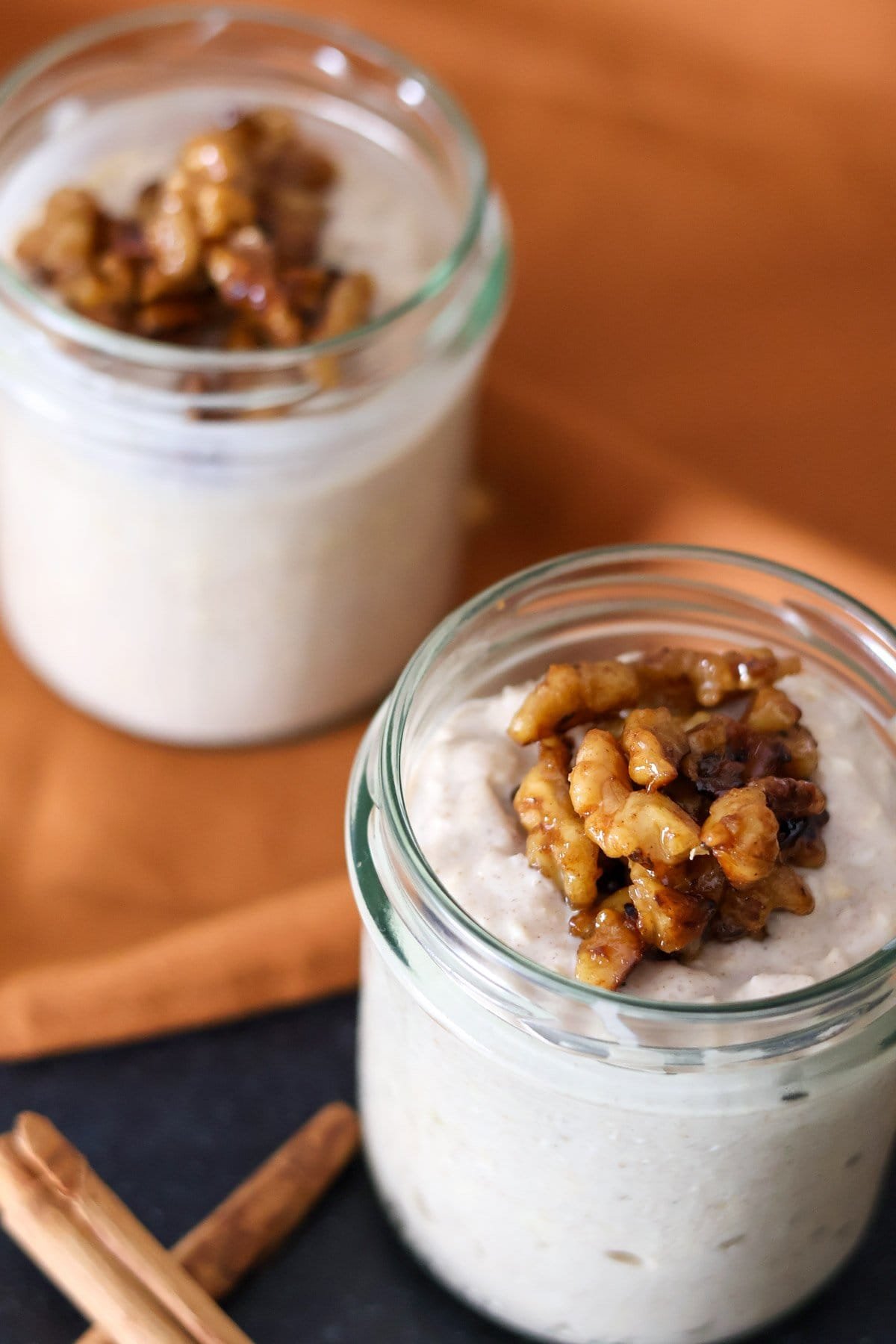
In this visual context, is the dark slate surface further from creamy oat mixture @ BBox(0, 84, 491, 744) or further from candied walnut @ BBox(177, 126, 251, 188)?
candied walnut @ BBox(177, 126, 251, 188)

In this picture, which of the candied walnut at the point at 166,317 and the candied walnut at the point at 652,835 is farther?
the candied walnut at the point at 166,317

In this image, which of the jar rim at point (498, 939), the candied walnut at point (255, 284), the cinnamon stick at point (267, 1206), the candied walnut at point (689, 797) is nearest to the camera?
the jar rim at point (498, 939)

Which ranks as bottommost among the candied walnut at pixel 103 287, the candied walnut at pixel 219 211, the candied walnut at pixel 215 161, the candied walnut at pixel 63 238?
the candied walnut at pixel 103 287

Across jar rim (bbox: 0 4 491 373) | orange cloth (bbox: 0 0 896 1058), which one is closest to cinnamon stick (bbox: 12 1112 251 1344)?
orange cloth (bbox: 0 0 896 1058)

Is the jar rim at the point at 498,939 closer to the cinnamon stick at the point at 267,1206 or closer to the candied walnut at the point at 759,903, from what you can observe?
the candied walnut at the point at 759,903

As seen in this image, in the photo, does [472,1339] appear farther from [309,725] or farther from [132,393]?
[132,393]

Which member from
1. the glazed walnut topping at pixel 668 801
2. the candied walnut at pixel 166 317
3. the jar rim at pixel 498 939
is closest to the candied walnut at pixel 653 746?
the glazed walnut topping at pixel 668 801

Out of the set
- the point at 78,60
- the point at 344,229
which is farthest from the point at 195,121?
the point at 344,229
